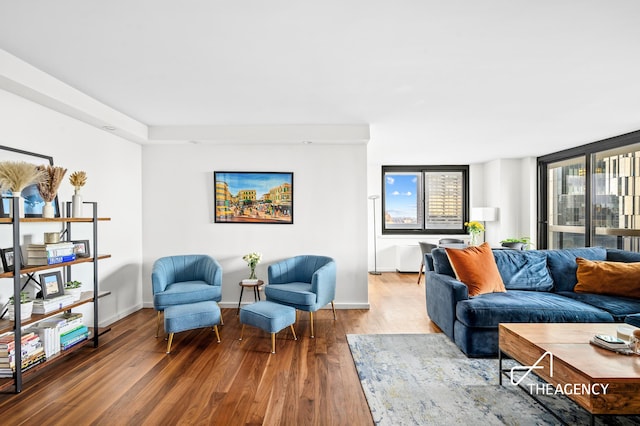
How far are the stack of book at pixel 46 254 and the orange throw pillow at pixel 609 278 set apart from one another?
16.7 feet

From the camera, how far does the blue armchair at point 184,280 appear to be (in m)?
3.69

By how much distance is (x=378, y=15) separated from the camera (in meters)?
1.99

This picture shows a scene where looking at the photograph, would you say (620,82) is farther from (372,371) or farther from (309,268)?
(309,268)

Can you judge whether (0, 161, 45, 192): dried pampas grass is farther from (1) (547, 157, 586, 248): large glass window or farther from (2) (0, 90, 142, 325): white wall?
(1) (547, 157, 586, 248): large glass window

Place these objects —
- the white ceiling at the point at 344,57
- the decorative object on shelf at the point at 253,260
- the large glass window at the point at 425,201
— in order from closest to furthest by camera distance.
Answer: the white ceiling at the point at 344,57 → the decorative object on shelf at the point at 253,260 → the large glass window at the point at 425,201

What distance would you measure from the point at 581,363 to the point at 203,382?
8.53 feet

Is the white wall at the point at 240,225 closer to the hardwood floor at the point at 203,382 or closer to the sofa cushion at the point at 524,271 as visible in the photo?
the hardwood floor at the point at 203,382

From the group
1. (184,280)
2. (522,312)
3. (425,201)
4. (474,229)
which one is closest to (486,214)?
(474,229)

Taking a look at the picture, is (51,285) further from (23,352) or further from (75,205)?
(75,205)

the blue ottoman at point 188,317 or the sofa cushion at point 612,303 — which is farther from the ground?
the sofa cushion at point 612,303

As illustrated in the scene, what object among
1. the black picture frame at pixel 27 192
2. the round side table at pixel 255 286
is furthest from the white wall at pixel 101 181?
the round side table at pixel 255 286

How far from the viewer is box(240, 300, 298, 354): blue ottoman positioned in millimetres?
3266

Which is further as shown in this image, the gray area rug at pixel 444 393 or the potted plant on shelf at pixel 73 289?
the potted plant on shelf at pixel 73 289

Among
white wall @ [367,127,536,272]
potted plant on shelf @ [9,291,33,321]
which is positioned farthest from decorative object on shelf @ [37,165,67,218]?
white wall @ [367,127,536,272]
